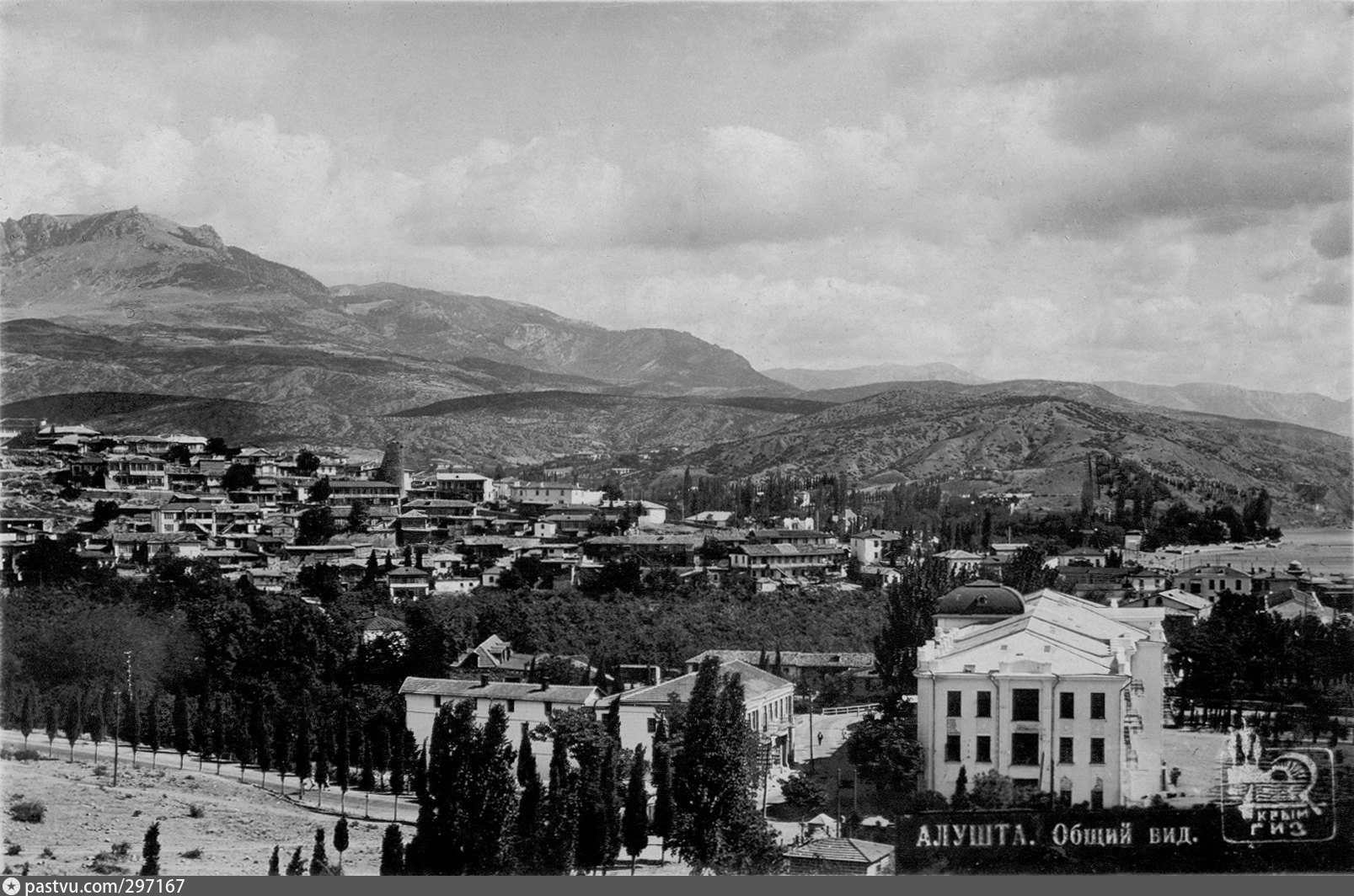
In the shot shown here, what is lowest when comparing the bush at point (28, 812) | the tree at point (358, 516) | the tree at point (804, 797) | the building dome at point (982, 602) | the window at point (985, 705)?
the bush at point (28, 812)

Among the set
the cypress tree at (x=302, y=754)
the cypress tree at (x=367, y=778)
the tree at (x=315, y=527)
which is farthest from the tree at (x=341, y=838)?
the tree at (x=315, y=527)

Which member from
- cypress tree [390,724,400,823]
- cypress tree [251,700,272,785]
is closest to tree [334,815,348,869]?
cypress tree [390,724,400,823]

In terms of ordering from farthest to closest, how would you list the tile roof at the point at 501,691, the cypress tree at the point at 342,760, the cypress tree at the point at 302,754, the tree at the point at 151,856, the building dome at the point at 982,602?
the tile roof at the point at 501,691 → the cypress tree at the point at 302,754 → the building dome at the point at 982,602 → the cypress tree at the point at 342,760 → the tree at the point at 151,856

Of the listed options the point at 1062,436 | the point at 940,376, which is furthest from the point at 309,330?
the point at 1062,436

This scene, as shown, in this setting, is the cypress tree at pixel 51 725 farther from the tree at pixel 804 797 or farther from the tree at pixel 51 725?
the tree at pixel 804 797

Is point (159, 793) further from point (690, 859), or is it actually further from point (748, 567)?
point (748, 567)

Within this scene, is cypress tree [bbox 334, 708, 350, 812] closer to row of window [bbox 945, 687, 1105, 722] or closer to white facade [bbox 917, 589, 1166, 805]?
white facade [bbox 917, 589, 1166, 805]

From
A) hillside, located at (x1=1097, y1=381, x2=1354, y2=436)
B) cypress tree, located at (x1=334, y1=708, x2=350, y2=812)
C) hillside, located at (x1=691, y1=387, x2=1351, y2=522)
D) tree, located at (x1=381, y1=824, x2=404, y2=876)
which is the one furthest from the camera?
hillside, located at (x1=691, y1=387, x2=1351, y2=522)
